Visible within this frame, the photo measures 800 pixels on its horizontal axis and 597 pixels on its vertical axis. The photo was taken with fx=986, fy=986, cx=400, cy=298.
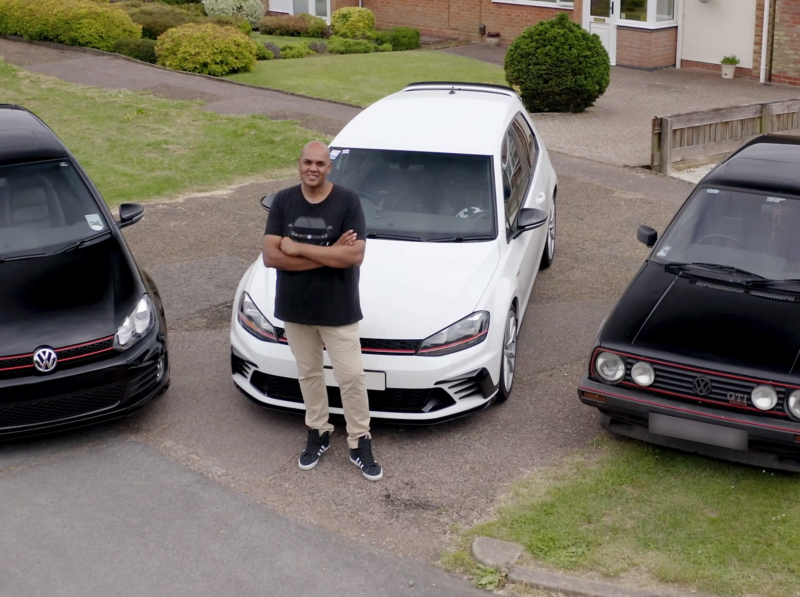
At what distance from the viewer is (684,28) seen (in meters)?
21.4

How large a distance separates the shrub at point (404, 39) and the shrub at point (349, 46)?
869 mm

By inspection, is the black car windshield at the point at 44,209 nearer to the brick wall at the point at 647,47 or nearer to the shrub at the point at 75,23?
the shrub at the point at 75,23

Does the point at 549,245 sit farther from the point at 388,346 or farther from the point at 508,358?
the point at 388,346

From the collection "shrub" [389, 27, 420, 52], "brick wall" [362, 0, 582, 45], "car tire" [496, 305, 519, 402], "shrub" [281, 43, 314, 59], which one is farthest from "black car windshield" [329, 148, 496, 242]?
"shrub" [389, 27, 420, 52]

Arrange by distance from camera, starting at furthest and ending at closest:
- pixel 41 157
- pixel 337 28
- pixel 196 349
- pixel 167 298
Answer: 1. pixel 337 28
2. pixel 167 298
3. pixel 196 349
4. pixel 41 157

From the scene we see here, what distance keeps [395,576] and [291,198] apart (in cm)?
217

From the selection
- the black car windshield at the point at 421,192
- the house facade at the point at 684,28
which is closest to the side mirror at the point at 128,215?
the black car windshield at the point at 421,192

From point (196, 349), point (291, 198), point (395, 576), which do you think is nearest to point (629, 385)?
point (395, 576)

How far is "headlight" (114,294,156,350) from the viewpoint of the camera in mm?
6230

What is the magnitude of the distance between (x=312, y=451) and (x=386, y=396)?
568 millimetres

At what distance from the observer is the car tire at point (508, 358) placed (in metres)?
6.64

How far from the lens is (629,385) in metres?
5.75

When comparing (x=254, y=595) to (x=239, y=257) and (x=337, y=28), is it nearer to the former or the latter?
(x=239, y=257)

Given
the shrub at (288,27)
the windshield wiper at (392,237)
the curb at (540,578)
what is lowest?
the curb at (540,578)
